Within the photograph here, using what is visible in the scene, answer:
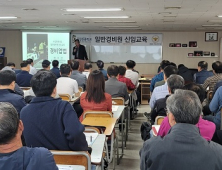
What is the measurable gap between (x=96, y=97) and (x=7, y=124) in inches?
103

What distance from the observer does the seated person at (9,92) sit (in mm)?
3418

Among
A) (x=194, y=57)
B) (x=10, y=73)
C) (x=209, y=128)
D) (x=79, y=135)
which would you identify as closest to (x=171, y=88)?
(x=209, y=128)

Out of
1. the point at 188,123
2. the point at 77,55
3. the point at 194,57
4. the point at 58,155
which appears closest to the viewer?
the point at 188,123

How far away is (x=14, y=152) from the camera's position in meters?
1.44

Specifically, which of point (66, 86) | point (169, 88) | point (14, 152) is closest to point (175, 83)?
point (169, 88)

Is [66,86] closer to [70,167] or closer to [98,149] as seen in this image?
[98,149]

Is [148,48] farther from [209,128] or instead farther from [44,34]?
[209,128]

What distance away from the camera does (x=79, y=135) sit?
229 cm

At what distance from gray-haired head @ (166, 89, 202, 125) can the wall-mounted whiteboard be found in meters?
11.6

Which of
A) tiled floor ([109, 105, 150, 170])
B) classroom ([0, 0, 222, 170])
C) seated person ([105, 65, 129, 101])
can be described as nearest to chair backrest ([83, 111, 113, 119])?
classroom ([0, 0, 222, 170])

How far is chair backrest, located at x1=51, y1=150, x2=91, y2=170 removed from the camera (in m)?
2.18

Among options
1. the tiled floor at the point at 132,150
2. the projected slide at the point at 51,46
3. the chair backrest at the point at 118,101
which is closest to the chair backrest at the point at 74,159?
the tiled floor at the point at 132,150

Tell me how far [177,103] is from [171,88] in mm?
1701

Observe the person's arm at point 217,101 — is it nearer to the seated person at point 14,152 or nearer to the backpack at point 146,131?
the backpack at point 146,131
